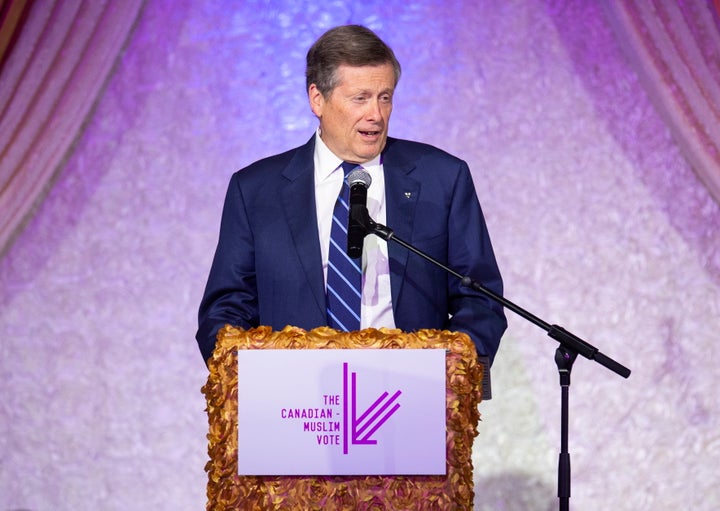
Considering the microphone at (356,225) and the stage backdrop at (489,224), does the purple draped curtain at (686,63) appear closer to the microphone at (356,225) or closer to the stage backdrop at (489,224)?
the stage backdrop at (489,224)

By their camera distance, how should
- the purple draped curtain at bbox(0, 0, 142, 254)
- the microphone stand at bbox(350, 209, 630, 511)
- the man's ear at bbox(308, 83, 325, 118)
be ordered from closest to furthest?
the microphone stand at bbox(350, 209, 630, 511), the man's ear at bbox(308, 83, 325, 118), the purple draped curtain at bbox(0, 0, 142, 254)

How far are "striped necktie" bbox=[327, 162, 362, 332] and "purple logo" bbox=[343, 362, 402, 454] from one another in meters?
0.66

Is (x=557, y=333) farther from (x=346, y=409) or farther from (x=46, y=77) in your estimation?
(x=46, y=77)

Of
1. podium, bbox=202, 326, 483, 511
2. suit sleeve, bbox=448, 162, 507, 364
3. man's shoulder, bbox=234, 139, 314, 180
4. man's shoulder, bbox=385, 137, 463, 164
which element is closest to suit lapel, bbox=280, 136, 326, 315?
man's shoulder, bbox=234, 139, 314, 180

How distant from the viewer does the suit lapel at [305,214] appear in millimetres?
2855

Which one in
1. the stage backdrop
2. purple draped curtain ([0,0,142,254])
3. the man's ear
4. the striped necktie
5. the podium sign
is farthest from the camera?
the stage backdrop

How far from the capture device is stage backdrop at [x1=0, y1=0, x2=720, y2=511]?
425cm

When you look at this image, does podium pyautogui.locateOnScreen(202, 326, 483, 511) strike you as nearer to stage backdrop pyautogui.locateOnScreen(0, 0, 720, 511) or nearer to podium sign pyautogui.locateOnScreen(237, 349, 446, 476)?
podium sign pyautogui.locateOnScreen(237, 349, 446, 476)

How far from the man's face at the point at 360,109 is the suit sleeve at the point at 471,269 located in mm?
292

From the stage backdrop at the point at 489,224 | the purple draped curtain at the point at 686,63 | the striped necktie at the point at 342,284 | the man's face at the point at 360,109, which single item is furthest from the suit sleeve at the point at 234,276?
the purple draped curtain at the point at 686,63

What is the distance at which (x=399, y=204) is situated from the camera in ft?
9.65

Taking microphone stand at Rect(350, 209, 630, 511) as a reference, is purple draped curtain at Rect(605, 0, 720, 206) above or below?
above

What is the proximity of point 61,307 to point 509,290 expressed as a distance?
6.16ft

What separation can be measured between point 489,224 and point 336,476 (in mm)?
2247
